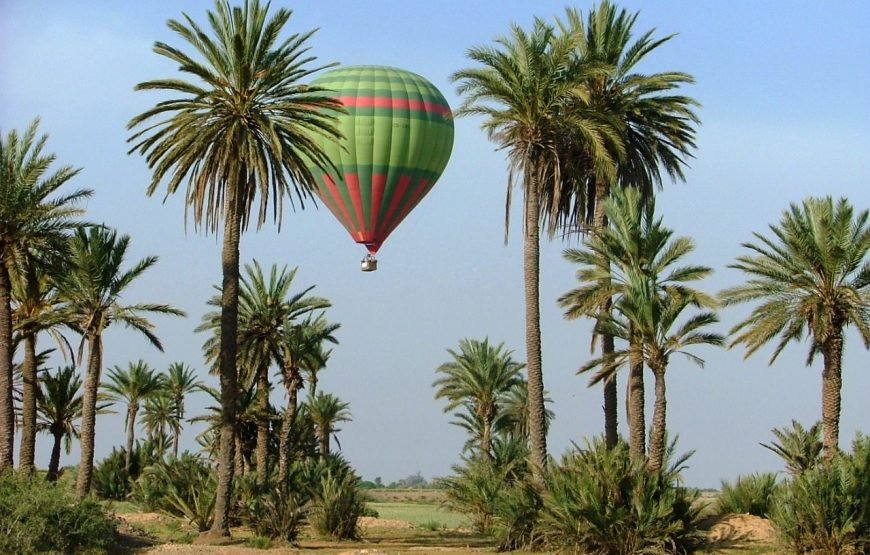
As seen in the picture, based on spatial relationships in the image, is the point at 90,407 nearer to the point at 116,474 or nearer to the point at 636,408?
the point at 636,408

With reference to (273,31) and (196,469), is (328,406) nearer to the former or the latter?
(196,469)

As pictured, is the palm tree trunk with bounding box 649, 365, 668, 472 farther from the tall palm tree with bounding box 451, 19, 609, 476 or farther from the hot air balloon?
the hot air balloon

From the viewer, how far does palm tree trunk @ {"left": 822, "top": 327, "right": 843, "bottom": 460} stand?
38656 millimetres

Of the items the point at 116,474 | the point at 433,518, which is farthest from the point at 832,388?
the point at 116,474

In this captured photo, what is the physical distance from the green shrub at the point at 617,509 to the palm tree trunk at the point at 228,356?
32.1 feet

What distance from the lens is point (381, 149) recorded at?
58719 mm

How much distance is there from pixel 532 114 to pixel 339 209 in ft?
63.3

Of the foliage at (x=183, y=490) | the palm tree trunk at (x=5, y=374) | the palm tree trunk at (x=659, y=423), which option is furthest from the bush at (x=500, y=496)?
the palm tree trunk at (x=5, y=374)

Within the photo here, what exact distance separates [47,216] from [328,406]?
34789 mm

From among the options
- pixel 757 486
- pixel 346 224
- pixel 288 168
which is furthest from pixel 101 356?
pixel 757 486

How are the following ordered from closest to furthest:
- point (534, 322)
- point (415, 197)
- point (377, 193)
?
point (534, 322)
point (377, 193)
point (415, 197)

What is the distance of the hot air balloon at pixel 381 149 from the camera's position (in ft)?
193

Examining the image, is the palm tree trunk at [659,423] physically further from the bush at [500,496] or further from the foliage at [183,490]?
the foliage at [183,490]

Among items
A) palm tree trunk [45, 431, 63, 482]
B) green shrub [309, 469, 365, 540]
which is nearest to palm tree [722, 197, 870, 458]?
green shrub [309, 469, 365, 540]
